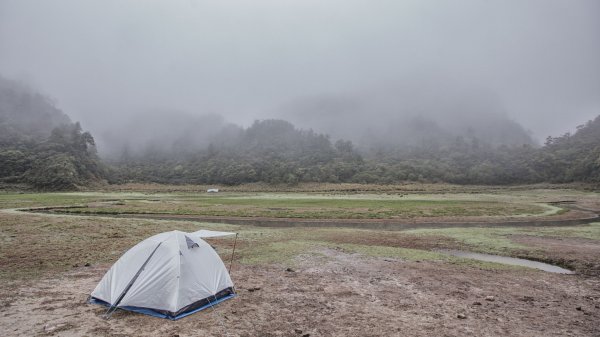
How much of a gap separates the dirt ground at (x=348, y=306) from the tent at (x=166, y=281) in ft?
1.38

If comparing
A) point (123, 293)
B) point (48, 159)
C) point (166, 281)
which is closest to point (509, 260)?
point (166, 281)

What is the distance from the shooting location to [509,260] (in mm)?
22328

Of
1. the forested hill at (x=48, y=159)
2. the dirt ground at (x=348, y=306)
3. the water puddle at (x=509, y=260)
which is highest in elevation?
the forested hill at (x=48, y=159)

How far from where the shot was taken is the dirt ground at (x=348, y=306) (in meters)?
10.7

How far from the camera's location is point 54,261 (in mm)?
19016

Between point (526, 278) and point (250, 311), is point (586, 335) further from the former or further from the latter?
point (250, 311)

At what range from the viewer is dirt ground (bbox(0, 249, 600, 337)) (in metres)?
10.7

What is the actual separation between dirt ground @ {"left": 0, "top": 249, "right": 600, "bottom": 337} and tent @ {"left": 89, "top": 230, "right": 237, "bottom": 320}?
42cm

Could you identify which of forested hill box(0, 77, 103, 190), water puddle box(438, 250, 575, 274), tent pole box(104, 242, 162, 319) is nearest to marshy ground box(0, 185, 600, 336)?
tent pole box(104, 242, 162, 319)

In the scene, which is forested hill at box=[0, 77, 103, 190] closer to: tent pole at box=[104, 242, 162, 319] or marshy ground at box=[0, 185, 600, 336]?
marshy ground at box=[0, 185, 600, 336]

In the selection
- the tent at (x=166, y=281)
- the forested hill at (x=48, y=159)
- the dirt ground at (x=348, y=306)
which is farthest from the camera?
the forested hill at (x=48, y=159)

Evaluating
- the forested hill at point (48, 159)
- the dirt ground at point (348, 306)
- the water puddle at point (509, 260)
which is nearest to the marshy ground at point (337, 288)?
the dirt ground at point (348, 306)

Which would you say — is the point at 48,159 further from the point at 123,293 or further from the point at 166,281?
the point at 166,281

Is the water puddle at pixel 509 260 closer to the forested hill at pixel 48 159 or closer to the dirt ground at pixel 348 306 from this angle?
the dirt ground at pixel 348 306
